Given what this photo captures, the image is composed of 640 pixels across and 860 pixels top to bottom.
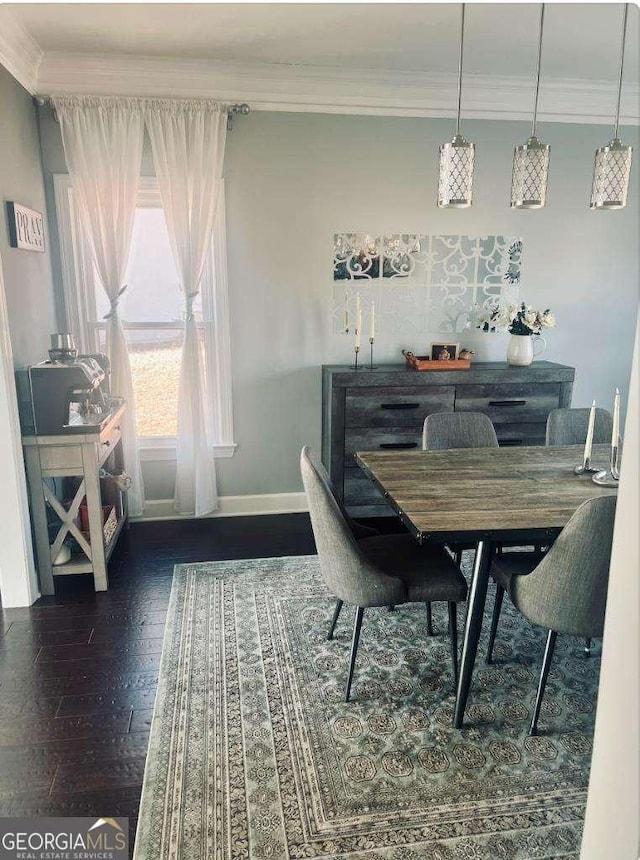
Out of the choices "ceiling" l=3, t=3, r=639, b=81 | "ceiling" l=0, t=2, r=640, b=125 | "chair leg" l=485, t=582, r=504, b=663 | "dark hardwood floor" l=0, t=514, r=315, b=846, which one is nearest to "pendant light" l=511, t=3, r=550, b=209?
"ceiling" l=3, t=3, r=639, b=81

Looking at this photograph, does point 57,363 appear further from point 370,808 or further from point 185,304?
point 370,808

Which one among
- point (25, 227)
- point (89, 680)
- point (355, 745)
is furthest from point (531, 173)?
point (89, 680)

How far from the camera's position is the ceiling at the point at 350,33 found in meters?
2.81

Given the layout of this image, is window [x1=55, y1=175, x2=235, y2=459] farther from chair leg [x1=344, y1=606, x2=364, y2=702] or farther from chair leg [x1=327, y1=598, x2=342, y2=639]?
chair leg [x1=344, y1=606, x2=364, y2=702]

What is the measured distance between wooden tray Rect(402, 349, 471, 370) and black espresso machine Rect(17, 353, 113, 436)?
1.98 m

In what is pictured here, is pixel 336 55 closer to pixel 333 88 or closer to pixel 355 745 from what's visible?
pixel 333 88

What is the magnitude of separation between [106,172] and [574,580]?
10.8 ft

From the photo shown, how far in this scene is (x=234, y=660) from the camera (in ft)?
8.41

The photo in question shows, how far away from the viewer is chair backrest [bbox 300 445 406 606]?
2.12 meters

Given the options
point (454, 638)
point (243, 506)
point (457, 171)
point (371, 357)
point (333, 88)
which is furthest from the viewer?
point (243, 506)

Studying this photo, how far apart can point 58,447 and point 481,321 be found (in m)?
2.82

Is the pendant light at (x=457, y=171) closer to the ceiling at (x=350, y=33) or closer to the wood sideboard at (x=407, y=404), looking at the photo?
the ceiling at (x=350, y=33)

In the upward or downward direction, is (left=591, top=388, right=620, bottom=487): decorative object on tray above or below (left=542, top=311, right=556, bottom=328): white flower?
below

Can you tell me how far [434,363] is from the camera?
157 inches
